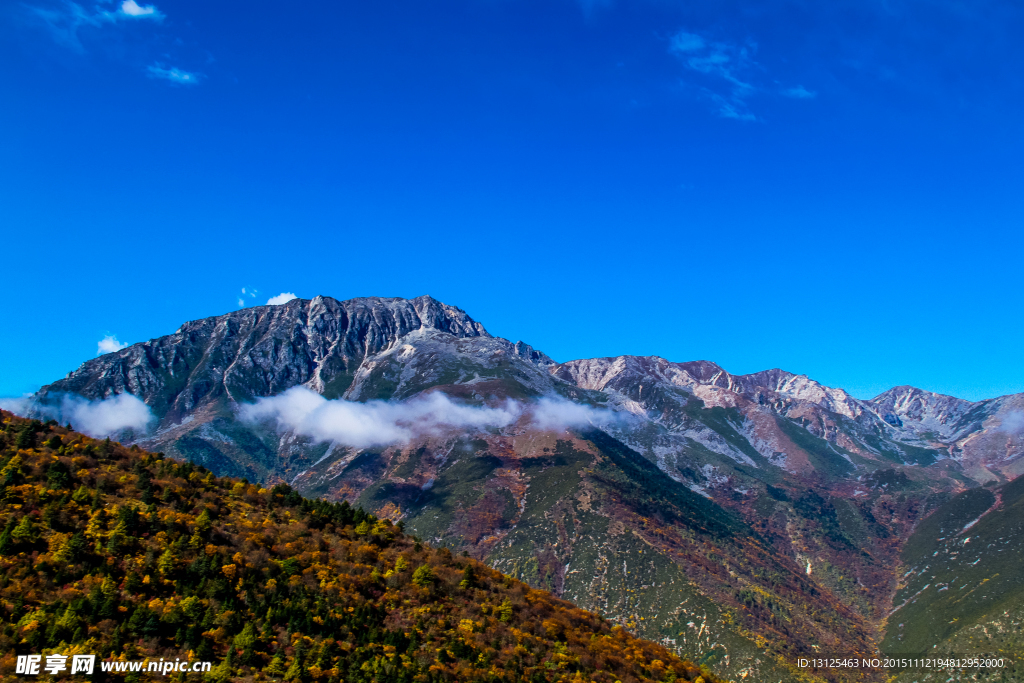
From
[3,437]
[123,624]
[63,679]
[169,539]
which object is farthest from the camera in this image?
[3,437]

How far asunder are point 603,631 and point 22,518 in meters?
98.6

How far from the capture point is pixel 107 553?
270 feet

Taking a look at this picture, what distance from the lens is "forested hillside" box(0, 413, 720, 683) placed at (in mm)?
73000

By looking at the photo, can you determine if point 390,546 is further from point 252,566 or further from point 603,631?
point 603,631

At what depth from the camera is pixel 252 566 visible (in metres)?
91.7

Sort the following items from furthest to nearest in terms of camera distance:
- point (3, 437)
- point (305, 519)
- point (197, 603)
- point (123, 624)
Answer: point (305, 519), point (3, 437), point (197, 603), point (123, 624)

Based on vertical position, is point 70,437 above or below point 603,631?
above

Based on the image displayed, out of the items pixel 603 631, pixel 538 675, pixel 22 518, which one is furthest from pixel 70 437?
pixel 603 631

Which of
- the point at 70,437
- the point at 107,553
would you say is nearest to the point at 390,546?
the point at 107,553

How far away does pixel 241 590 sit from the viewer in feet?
283

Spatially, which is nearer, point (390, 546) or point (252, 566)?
point (252, 566)

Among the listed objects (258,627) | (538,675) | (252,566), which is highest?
(252,566)

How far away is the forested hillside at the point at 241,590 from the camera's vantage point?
73000 millimetres

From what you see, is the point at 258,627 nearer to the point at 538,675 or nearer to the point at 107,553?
the point at 107,553
